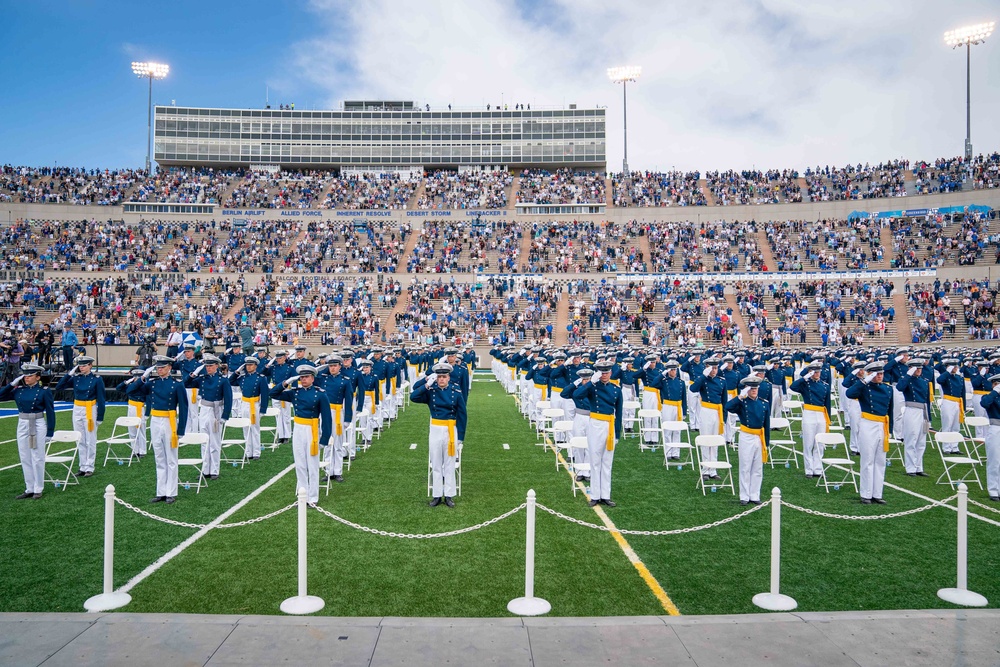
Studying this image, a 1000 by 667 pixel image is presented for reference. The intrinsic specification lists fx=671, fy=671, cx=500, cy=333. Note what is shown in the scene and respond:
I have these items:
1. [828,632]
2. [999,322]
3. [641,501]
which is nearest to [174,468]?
[641,501]

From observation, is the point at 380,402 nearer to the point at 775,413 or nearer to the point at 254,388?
the point at 254,388

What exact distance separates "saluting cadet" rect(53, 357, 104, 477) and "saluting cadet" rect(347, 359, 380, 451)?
4.53m

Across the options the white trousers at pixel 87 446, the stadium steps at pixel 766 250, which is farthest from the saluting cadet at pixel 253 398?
the stadium steps at pixel 766 250

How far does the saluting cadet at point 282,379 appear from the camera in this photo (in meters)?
13.7

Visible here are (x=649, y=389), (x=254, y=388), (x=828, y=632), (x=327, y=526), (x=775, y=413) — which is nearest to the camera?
(x=828, y=632)

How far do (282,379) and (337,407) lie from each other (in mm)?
3488

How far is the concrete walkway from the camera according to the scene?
4.98 m

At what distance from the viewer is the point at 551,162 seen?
215 feet

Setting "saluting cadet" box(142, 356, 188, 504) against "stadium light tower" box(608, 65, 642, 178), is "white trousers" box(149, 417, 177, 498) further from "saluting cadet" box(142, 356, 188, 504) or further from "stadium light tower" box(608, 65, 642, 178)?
"stadium light tower" box(608, 65, 642, 178)

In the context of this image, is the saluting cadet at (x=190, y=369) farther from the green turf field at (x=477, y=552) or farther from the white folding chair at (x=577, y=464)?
the white folding chair at (x=577, y=464)

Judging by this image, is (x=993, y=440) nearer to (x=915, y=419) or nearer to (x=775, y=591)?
(x=915, y=419)

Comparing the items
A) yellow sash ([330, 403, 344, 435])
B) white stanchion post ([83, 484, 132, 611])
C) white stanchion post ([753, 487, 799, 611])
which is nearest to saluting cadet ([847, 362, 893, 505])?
white stanchion post ([753, 487, 799, 611])

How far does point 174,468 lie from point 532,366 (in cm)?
1061

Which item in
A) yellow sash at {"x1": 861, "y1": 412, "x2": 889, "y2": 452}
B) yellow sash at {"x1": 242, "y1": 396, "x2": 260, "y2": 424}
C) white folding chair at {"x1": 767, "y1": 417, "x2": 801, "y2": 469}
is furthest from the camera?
yellow sash at {"x1": 242, "y1": 396, "x2": 260, "y2": 424}
